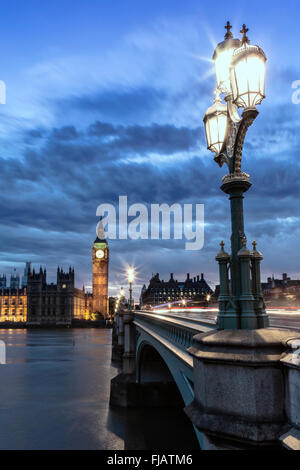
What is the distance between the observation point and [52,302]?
6506 inches

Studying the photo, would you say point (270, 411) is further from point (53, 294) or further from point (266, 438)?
point (53, 294)

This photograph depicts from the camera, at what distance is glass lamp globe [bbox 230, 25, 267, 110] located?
465 centimetres

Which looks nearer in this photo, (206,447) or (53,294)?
(206,447)

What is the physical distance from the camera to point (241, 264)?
461 cm

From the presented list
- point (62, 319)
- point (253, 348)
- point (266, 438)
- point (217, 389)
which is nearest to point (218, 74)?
point (253, 348)

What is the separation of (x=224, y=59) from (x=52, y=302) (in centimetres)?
16857

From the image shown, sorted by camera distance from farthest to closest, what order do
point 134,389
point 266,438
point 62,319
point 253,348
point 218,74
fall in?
point 62,319 → point 134,389 → point 218,74 → point 253,348 → point 266,438

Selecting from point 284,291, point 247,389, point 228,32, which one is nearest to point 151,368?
point 247,389

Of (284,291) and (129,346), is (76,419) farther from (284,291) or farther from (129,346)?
(284,291)

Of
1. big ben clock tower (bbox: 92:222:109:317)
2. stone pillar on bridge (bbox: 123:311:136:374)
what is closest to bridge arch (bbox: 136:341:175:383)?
stone pillar on bridge (bbox: 123:311:136:374)

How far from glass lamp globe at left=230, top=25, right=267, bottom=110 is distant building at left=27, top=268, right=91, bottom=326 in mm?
162051

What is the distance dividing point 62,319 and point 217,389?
168 m

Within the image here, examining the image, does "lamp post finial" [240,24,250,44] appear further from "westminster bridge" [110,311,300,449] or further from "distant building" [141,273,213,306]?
"distant building" [141,273,213,306]

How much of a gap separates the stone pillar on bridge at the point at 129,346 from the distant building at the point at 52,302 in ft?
426
